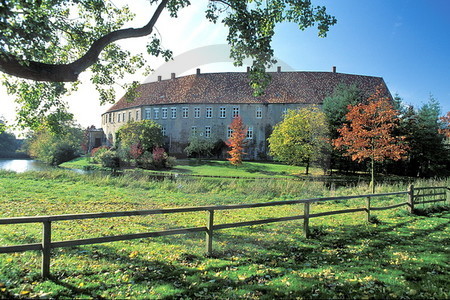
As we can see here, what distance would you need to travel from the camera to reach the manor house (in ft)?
134

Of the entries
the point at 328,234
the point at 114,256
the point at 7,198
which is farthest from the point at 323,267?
the point at 7,198

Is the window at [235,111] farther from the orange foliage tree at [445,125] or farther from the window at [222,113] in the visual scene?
the orange foliage tree at [445,125]

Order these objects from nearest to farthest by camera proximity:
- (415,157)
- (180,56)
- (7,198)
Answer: (7,198), (180,56), (415,157)

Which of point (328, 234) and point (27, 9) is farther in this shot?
point (328, 234)

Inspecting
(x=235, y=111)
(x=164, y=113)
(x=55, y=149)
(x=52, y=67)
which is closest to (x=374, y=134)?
(x=52, y=67)

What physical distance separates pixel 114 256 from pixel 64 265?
84 centimetres

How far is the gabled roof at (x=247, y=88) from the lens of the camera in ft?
135

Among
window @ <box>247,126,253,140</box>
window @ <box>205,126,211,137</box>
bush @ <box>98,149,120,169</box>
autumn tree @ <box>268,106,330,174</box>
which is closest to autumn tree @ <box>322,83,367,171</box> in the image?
autumn tree @ <box>268,106,330,174</box>

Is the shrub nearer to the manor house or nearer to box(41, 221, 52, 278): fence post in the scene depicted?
the manor house

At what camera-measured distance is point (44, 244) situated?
3914 millimetres

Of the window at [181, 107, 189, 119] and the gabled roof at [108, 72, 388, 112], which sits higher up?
the gabled roof at [108, 72, 388, 112]

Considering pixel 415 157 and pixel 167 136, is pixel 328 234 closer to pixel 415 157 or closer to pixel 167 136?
pixel 415 157

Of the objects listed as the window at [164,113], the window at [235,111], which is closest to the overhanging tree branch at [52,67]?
the window at [235,111]

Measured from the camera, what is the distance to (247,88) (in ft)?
142
